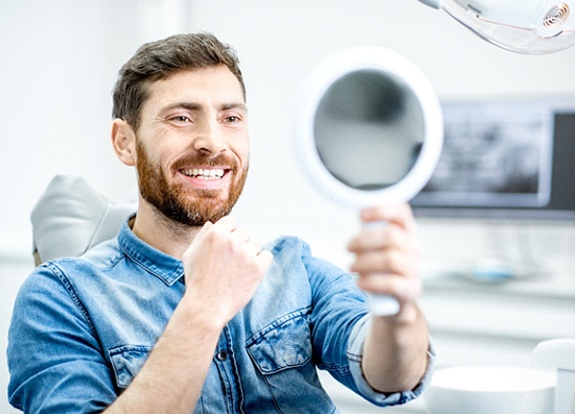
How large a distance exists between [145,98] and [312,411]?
0.66 m

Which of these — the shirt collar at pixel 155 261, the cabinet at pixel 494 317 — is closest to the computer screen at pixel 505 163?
the cabinet at pixel 494 317

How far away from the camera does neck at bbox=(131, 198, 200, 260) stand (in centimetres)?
135

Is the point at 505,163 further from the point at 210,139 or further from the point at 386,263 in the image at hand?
the point at 386,263

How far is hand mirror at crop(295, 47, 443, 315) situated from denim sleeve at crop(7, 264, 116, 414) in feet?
1.94

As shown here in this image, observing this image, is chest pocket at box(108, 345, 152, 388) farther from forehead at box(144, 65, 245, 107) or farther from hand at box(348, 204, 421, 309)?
hand at box(348, 204, 421, 309)

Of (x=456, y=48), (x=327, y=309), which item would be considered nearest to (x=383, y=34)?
(x=456, y=48)

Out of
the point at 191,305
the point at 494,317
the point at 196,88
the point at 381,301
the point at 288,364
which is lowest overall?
the point at 494,317

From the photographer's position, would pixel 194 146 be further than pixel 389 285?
Yes

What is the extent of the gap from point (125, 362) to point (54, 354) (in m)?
0.11

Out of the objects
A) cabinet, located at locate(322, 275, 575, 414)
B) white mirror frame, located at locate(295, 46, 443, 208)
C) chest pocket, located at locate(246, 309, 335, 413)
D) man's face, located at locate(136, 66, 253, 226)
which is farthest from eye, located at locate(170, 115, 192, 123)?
cabinet, located at locate(322, 275, 575, 414)

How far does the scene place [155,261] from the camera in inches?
51.2

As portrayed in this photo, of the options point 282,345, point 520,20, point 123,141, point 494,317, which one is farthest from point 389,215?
point 494,317

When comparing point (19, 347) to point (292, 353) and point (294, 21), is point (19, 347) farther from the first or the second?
point (294, 21)

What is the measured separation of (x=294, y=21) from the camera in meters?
3.26
